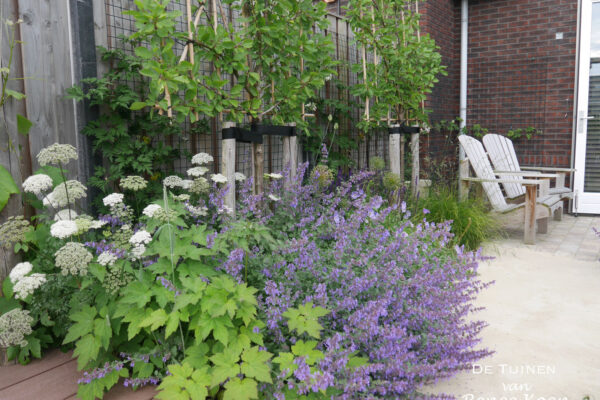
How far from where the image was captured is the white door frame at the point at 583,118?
586cm

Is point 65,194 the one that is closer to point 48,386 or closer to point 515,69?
point 48,386

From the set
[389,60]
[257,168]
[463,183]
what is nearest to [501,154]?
[463,183]

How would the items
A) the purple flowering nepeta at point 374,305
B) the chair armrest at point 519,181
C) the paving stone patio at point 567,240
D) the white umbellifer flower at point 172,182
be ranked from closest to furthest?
1. the purple flowering nepeta at point 374,305
2. the white umbellifer flower at point 172,182
3. the paving stone patio at point 567,240
4. the chair armrest at point 519,181

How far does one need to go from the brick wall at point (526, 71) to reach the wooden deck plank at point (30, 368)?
19.4 ft

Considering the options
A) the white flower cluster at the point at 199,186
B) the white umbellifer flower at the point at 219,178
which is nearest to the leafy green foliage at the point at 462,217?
the white umbellifer flower at the point at 219,178

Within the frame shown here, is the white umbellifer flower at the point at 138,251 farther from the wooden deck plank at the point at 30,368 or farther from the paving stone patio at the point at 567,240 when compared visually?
the paving stone patio at the point at 567,240

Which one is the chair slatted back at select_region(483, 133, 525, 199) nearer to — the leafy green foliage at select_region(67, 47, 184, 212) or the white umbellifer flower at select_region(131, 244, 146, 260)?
the leafy green foliage at select_region(67, 47, 184, 212)

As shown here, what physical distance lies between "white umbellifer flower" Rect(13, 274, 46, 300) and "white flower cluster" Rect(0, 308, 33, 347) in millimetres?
121

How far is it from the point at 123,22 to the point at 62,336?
5.95 feet

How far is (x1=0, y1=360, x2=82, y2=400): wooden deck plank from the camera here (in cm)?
179

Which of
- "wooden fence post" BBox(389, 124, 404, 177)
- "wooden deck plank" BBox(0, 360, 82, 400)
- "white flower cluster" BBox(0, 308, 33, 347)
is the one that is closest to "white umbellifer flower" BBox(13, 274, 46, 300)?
"white flower cluster" BBox(0, 308, 33, 347)

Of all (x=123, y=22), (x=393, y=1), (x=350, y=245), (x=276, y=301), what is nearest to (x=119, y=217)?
(x=276, y=301)

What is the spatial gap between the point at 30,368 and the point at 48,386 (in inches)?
8.6

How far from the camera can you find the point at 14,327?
1885mm
